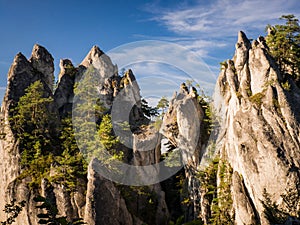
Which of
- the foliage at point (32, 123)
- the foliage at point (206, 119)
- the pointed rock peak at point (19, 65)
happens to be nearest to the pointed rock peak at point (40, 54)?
the pointed rock peak at point (19, 65)

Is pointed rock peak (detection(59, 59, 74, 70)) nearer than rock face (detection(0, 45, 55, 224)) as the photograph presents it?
No

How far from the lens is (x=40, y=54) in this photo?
4097 centimetres

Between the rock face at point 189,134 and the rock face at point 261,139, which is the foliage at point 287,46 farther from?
the rock face at point 189,134

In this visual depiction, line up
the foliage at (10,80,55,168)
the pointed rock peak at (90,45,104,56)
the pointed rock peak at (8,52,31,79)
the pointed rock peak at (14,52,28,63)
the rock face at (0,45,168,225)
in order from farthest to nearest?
the pointed rock peak at (90,45,104,56) → the pointed rock peak at (14,52,28,63) → the pointed rock peak at (8,52,31,79) → the foliage at (10,80,55,168) → the rock face at (0,45,168,225)

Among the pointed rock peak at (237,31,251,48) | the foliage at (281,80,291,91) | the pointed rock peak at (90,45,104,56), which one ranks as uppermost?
the pointed rock peak at (90,45,104,56)

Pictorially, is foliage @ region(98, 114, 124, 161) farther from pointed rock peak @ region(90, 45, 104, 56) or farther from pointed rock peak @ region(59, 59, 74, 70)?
pointed rock peak @ region(90, 45, 104, 56)

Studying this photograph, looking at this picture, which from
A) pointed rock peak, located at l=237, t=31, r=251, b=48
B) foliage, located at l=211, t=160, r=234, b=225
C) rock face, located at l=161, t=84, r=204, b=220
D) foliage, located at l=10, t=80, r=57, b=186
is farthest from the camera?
pointed rock peak, located at l=237, t=31, r=251, b=48

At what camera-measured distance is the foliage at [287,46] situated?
32469mm

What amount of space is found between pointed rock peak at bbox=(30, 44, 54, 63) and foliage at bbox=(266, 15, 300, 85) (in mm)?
27628

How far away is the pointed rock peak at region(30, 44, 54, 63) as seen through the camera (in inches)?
1602

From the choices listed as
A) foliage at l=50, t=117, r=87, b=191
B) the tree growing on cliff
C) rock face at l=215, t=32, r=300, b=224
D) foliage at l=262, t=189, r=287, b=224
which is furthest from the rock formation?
foliage at l=262, t=189, r=287, b=224

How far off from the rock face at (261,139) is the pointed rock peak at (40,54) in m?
24.9

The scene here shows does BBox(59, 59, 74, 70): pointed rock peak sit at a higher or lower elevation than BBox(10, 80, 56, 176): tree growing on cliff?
higher

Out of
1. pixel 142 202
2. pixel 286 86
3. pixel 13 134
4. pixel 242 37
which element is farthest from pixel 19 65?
pixel 286 86
